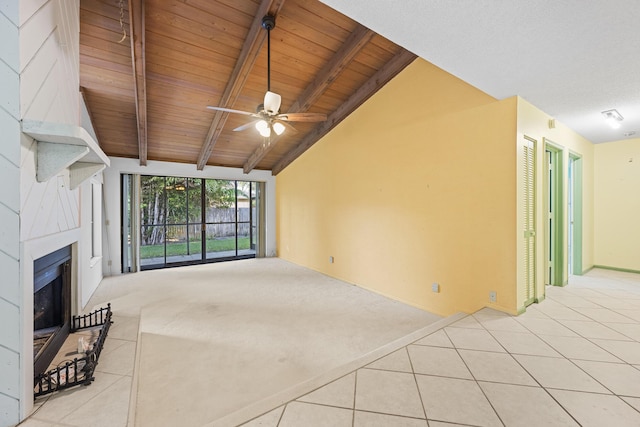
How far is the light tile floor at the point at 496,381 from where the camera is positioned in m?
1.42

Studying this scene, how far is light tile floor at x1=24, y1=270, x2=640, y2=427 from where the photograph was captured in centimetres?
140

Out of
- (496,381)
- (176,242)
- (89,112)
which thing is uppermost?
(89,112)

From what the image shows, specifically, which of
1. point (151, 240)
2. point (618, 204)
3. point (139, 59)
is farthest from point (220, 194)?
point (618, 204)

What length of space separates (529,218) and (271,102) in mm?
3157

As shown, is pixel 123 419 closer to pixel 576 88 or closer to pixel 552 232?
pixel 576 88

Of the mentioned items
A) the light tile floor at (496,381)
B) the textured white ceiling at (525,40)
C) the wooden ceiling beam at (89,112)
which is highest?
the wooden ceiling beam at (89,112)

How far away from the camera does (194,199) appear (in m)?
6.98

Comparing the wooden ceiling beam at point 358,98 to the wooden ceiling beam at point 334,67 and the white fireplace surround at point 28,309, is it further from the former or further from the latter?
the white fireplace surround at point 28,309

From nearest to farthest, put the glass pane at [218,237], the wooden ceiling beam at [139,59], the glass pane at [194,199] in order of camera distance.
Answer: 1. the wooden ceiling beam at [139,59]
2. the glass pane at [194,199]
3. the glass pane at [218,237]

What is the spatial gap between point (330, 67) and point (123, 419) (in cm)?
412

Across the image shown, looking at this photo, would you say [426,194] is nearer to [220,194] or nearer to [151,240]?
[220,194]

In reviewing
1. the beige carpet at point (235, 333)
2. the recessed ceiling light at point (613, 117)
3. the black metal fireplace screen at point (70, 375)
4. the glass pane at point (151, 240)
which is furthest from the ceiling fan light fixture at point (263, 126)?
the glass pane at point (151, 240)

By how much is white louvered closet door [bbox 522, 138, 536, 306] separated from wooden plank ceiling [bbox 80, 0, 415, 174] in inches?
78.8

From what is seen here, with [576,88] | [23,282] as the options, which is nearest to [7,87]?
[23,282]
